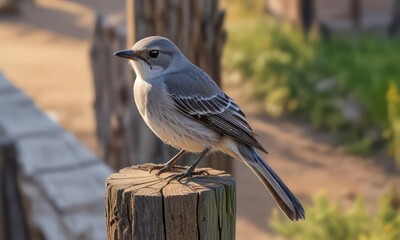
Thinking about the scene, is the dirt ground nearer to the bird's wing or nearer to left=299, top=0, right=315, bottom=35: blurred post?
left=299, top=0, right=315, bottom=35: blurred post

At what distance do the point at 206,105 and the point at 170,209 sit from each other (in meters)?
0.90

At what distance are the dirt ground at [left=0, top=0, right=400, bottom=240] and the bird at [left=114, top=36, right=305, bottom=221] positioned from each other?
3.86m

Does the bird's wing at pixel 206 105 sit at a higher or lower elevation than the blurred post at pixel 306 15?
lower

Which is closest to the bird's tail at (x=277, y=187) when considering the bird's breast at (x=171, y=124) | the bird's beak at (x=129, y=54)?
the bird's breast at (x=171, y=124)

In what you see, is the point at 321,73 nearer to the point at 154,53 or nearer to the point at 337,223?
the point at 337,223

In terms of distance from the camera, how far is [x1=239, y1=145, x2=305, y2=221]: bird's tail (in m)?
3.27

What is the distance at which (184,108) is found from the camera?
360cm

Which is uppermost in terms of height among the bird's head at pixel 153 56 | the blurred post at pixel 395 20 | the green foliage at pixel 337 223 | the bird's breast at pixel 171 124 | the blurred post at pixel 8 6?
the blurred post at pixel 8 6

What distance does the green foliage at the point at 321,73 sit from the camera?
940cm

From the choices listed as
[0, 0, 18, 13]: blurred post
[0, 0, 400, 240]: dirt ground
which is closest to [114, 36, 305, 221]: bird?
[0, 0, 400, 240]: dirt ground

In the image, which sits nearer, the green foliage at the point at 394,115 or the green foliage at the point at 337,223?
the green foliage at the point at 337,223

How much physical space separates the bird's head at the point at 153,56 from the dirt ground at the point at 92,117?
3912 mm

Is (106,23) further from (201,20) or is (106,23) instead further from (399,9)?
(399,9)

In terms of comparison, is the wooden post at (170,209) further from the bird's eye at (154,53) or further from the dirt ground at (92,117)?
the dirt ground at (92,117)
